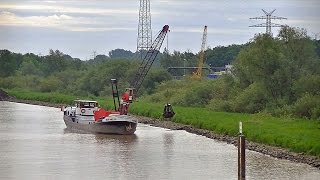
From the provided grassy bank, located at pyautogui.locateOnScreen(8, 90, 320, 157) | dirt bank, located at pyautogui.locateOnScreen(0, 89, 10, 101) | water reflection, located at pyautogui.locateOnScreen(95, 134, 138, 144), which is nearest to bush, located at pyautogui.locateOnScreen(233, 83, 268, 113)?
grassy bank, located at pyautogui.locateOnScreen(8, 90, 320, 157)

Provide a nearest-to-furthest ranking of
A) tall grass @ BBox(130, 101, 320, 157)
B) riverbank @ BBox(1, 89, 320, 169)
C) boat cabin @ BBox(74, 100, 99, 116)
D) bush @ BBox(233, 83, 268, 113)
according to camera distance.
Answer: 1. riverbank @ BBox(1, 89, 320, 169)
2. tall grass @ BBox(130, 101, 320, 157)
3. boat cabin @ BBox(74, 100, 99, 116)
4. bush @ BBox(233, 83, 268, 113)

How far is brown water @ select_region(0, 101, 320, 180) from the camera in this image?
83.8 ft

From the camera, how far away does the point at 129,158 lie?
3002 centimetres

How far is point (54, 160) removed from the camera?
29062 mm

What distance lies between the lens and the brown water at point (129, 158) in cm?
2555

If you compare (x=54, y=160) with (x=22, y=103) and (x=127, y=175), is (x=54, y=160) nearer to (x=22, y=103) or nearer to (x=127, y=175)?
(x=127, y=175)

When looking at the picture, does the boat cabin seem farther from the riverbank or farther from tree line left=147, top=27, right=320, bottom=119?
tree line left=147, top=27, right=320, bottom=119

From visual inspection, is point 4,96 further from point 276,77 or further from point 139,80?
point 276,77

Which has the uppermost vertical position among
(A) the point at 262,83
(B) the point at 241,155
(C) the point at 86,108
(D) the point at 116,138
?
(A) the point at 262,83

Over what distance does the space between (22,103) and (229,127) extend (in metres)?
43.7

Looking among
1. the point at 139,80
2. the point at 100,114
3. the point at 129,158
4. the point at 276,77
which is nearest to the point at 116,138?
the point at 100,114

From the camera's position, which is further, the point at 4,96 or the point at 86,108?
the point at 4,96

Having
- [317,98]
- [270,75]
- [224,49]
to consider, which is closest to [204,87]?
[270,75]

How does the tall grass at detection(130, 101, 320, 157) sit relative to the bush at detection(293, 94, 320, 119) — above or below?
below
